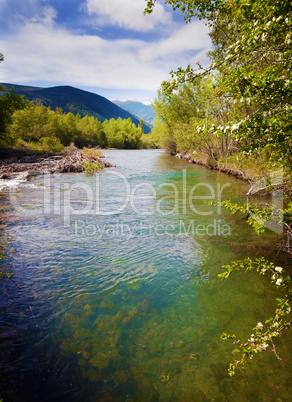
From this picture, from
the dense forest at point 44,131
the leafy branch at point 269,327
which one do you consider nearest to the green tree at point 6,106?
the dense forest at point 44,131

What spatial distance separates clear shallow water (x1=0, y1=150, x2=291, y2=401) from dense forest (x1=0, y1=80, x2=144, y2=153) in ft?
83.7

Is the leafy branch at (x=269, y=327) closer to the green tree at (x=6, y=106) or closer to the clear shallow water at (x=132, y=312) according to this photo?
the clear shallow water at (x=132, y=312)

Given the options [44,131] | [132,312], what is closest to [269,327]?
[132,312]

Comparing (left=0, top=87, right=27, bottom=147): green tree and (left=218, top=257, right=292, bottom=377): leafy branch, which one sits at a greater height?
(left=0, top=87, right=27, bottom=147): green tree

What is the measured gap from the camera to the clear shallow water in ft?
11.7

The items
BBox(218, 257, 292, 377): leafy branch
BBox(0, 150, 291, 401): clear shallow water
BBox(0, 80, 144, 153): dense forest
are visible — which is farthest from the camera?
BBox(0, 80, 144, 153): dense forest

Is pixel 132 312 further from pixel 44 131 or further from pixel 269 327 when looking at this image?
pixel 44 131

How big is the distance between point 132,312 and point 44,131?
6185 centimetres

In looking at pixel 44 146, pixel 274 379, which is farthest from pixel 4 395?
pixel 44 146

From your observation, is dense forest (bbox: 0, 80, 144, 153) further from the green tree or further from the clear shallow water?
the clear shallow water

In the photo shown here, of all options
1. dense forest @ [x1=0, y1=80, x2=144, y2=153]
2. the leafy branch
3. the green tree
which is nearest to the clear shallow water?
the leafy branch

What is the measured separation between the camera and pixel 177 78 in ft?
18.4

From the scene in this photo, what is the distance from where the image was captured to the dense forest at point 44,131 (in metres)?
29.1

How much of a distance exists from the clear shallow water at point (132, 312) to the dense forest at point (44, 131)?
83.7 feet
